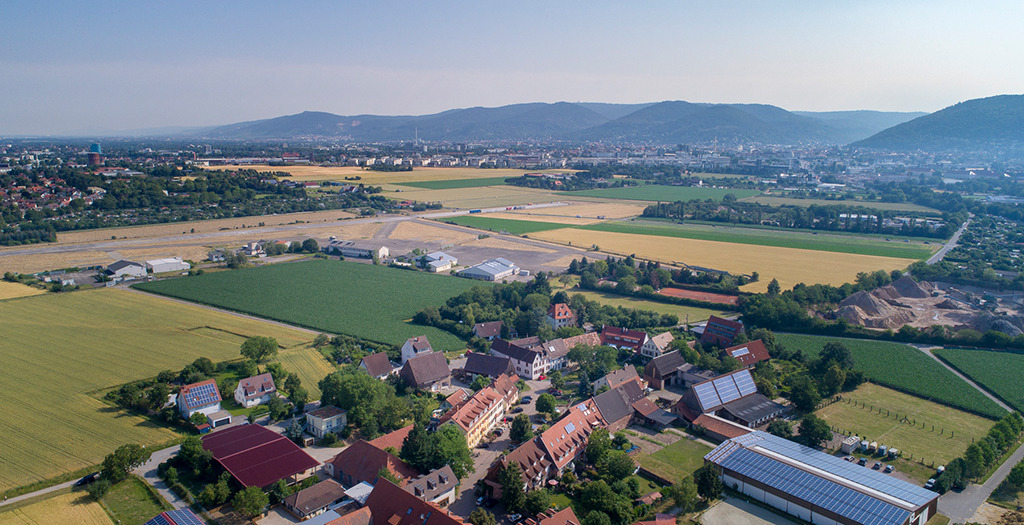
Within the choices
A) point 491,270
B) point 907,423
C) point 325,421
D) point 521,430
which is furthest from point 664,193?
point 325,421

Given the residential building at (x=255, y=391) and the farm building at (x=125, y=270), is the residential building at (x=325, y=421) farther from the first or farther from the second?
the farm building at (x=125, y=270)

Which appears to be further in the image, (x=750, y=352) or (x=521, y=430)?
(x=750, y=352)

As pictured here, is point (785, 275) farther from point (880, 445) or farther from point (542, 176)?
point (542, 176)

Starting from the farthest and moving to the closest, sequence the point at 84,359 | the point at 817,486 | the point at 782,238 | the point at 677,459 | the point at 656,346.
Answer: the point at 782,238 < the point at 656,346 < the point at 84,359 < the point at 677,459 < the point at 817,486

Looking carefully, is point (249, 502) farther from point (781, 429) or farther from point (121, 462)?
point (781, 429)

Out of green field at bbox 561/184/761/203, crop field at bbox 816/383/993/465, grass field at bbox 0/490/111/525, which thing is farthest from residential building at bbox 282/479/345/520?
green field at bbox 561/184/761/203

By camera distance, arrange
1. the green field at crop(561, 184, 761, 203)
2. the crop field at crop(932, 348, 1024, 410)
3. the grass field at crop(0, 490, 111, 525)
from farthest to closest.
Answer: the green field at crop(561, 184, 761, 203)
the crop field at crop(932, 348, 1024, 410)
the grass field at crop(0, 490, 111, 525)

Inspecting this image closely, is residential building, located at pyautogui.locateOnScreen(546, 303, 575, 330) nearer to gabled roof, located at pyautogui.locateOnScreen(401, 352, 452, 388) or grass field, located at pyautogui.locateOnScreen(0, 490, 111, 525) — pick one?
gabled roof, located at pyautogui.locateOnScreen(401, 352, 452, 388)
